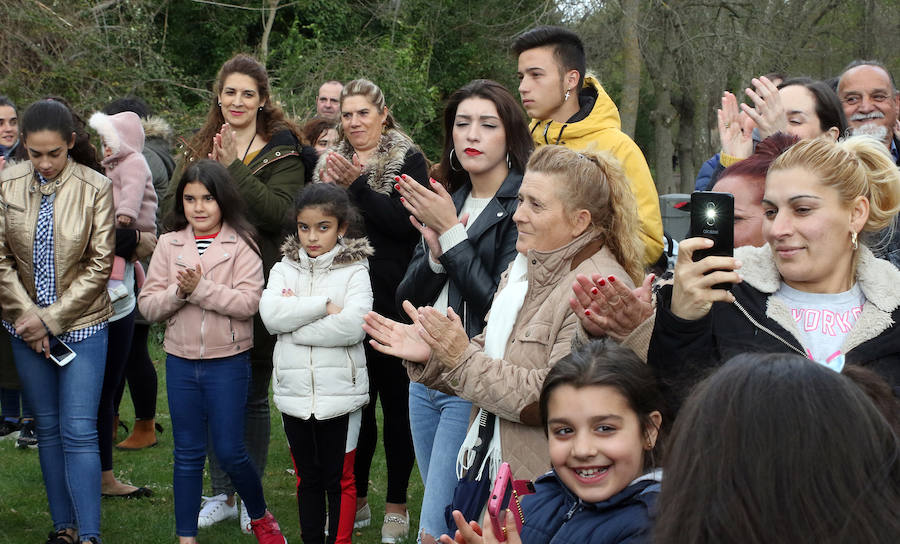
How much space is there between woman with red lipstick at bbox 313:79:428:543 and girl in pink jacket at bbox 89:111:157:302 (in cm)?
118

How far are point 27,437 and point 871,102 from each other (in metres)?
5.78

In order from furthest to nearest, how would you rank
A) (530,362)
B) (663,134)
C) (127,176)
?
(663,134)
(127,176)
(530,362)

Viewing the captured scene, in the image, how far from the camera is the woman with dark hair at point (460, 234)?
366 cm

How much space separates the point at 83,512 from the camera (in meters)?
4.56

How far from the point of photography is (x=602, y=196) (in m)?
3.26

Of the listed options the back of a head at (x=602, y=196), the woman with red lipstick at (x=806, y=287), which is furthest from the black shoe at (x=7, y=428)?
the woman with red lipstick at (x=806, y=287)

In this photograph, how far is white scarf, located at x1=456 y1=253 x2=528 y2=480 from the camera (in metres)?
3.19

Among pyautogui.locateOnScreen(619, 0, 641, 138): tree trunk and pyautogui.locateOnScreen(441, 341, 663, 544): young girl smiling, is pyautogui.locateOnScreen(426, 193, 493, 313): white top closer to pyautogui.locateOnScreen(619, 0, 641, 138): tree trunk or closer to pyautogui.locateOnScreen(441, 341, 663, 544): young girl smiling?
pyautogui.locateOnScreen(441, 341, 663, 544): young girl smiling

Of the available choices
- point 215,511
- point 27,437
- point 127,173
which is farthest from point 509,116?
point 27,437

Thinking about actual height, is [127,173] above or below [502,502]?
above

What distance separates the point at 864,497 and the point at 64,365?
13.3 feet

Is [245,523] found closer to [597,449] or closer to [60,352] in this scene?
[60,352]

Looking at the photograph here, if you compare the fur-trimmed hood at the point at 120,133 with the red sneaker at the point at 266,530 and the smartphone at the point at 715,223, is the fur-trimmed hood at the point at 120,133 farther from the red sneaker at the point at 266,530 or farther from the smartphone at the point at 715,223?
the smartphone at the point at 715,223

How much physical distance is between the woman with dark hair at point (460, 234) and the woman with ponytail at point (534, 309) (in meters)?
0.40
